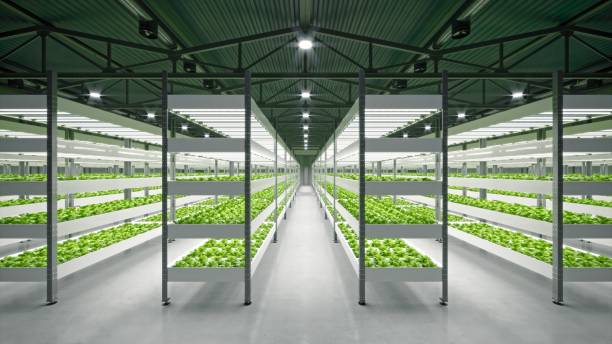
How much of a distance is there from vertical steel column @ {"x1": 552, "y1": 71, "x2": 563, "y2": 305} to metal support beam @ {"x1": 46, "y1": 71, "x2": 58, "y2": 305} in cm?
676

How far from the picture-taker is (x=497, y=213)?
4609 mm

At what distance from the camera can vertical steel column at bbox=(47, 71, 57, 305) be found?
11.2 feet

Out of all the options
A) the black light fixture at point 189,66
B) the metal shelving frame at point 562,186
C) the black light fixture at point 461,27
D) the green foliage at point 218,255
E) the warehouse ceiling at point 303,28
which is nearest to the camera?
the metal shelving frame at point 562,186

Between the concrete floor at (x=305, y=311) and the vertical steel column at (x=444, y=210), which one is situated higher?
the vertical steel column at (x=444, y=210)

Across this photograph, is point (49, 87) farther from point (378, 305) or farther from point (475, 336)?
point (475, 336)

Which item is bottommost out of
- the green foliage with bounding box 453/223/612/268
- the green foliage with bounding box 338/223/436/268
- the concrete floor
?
the concrete floor

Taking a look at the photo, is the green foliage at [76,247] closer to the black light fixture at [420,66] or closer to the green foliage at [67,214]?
the green foliage at [67,214]

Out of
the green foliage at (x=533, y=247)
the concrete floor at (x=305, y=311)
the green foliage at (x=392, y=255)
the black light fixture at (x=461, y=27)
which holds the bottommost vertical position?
the concrete floor at (x=305, y=311)

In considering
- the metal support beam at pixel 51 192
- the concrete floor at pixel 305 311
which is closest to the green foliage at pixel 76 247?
the metal support beam at pixel 51 192

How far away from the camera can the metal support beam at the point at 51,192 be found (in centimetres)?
342

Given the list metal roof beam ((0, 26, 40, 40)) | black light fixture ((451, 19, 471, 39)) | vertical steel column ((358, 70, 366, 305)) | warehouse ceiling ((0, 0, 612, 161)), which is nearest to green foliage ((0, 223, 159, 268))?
warehouse ceiling ((0, 0, 612, 161))

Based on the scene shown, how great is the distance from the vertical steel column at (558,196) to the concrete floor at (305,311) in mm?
317

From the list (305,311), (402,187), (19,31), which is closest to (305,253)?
(305,311)

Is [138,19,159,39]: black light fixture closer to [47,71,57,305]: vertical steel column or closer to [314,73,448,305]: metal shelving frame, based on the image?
[47,71,57,305]: vertical steel column
